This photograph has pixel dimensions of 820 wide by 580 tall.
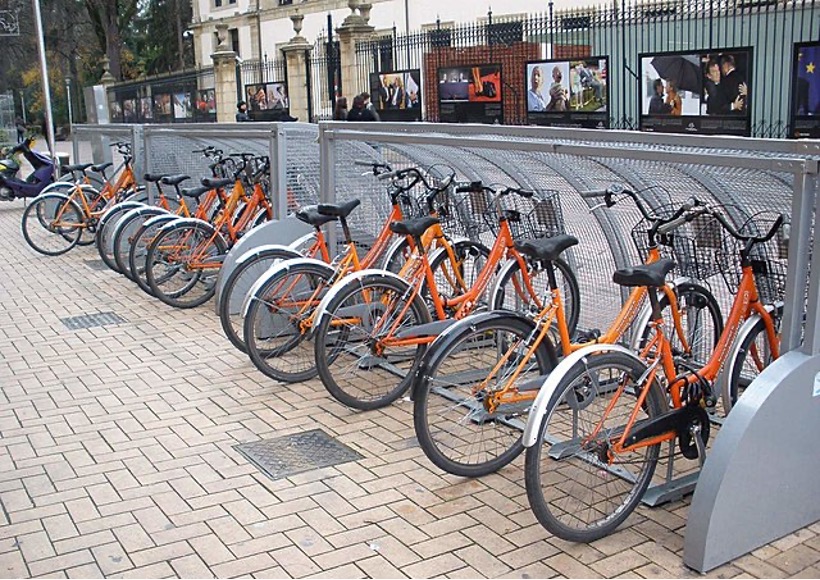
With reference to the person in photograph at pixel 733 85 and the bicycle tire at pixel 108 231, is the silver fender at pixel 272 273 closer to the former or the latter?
the bicycle tire at pixel 108 231

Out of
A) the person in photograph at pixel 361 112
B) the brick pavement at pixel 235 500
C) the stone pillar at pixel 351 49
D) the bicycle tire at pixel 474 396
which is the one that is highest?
the stone pillar at pixel 351 49

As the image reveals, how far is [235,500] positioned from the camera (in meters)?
4.29

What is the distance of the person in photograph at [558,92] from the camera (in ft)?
48.8

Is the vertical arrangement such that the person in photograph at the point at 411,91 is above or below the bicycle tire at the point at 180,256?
above

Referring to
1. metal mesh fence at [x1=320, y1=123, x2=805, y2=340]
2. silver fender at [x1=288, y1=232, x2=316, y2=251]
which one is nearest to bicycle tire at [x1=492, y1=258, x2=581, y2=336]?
metal mesh fence at [x1=320, y1=123, x2=805, y2=340]

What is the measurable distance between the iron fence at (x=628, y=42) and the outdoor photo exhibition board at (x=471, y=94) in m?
0.31

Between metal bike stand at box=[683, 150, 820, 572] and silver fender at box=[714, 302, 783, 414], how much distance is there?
458mm

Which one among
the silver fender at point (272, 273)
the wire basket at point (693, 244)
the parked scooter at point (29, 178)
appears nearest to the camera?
the wire basket at point (693, 244)

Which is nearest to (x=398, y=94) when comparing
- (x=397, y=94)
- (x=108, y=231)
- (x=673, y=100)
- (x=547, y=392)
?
(x=397, y=94)

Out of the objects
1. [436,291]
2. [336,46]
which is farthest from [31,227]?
[336,46]

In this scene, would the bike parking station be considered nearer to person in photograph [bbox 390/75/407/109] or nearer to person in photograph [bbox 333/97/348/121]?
person in photograph [bbox 333/97/348/121]

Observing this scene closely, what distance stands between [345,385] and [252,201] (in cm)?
297

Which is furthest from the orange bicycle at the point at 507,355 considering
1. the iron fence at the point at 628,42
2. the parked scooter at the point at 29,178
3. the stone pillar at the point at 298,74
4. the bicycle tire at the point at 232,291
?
the stone pillar at the point at 298,74

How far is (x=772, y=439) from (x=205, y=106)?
26335 mm
